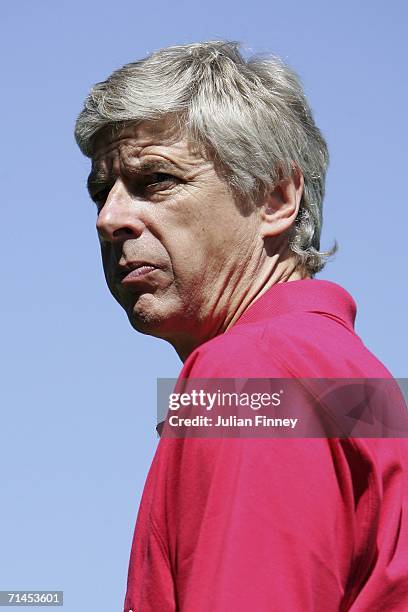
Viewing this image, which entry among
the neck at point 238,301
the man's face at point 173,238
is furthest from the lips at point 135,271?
the neck at point 238,301

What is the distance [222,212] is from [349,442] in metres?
1.03

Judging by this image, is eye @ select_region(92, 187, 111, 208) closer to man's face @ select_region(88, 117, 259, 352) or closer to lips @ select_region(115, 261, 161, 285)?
man's face @ select_region(88, 117, 259, 352)

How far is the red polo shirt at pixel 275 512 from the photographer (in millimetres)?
2324

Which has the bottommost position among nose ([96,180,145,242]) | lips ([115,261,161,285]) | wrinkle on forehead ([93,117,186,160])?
lips ([115,261,161,285])

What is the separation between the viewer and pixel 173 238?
3301mm

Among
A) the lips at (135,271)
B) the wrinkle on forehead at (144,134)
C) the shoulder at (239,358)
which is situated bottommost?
the shoulder at (239,358)

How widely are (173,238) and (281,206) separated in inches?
13.8

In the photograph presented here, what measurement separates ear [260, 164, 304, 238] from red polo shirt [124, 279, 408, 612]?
0.67m

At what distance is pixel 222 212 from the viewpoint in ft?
11.0

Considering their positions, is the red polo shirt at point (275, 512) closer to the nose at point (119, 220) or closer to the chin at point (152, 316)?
the chin at point (152, 316)

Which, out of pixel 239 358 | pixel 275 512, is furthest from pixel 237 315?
pixel 275 512

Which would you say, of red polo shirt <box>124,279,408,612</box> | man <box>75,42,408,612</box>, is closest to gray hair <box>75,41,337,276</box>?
man <box>75,42,408,612</box>

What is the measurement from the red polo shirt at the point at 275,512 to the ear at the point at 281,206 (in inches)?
26.5

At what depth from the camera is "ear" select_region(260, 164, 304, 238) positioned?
339 centimetres
